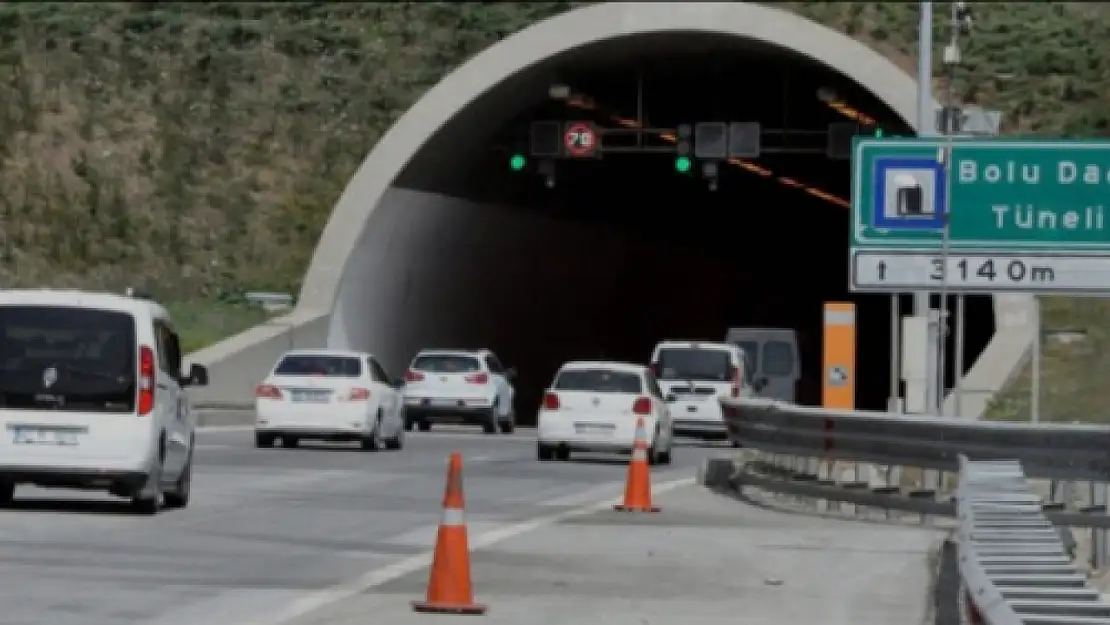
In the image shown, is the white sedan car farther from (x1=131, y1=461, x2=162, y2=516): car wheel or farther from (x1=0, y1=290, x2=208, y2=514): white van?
(x1=0, y1=290, x2=208, y2=514): white van

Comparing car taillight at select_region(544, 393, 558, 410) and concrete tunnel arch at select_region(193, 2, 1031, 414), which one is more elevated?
concrete tunnel arch at select_region(193, 2, 1031, 414)

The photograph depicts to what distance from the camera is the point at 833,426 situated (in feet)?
87.8

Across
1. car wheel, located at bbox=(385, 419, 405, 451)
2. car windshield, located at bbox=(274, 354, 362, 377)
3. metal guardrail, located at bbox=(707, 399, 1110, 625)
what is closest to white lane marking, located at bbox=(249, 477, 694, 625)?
metal guardrail, located at bbox=(707, 399, 1110, 625)

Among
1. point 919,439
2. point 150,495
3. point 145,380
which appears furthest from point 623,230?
point 145,380

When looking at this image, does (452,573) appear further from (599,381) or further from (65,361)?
(599,381)

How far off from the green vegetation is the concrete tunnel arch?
1.69 m

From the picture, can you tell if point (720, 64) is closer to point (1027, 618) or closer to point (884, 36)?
point (884, 36)

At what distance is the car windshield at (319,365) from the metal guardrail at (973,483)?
898cm

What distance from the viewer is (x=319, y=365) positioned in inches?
1604

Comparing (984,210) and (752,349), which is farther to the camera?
(752,349)

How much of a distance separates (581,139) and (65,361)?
35.5 metres

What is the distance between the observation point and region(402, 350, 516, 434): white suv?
5112 centimetres

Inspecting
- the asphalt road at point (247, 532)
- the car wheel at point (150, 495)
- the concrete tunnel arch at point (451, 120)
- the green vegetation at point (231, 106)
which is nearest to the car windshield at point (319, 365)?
the asphalt road at point (247, 532)

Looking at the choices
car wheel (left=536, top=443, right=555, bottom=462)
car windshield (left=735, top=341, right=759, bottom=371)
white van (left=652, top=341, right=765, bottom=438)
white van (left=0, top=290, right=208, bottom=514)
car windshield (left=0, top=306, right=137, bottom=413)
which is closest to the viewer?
white van (left=0, top=290, right=208, bottom=514)
